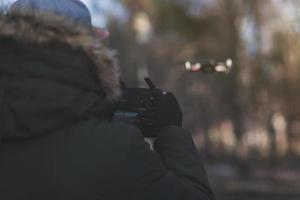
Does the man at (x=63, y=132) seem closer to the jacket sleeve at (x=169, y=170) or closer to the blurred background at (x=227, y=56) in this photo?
the jacket sleeve at (x=169, y=170)

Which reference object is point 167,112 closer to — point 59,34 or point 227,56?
point 59,34

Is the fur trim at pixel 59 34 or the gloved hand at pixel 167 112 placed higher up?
the fur trim at pixel 59 34

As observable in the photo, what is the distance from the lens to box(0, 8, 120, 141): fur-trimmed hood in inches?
79.5

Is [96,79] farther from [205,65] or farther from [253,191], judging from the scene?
[253,191]

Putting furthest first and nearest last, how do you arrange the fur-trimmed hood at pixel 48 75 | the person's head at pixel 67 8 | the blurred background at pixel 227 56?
the blurred background at pixel 227 56 → the person's head at pixel 67 8 → the fur-trimmed hood at pixel 48 75

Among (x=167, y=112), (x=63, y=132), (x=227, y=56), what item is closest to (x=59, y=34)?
(x=63, y=132)

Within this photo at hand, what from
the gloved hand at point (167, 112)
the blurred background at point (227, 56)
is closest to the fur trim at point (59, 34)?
the gloved hand at point (167, 112)

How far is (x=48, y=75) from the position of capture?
205 cm

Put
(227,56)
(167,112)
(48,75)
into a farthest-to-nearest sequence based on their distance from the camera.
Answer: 1. (227,56)
2. (167,112)
3. (48,75)

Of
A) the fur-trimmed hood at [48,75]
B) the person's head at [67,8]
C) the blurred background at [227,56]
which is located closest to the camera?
the fur-trimmed hood at [48,75]

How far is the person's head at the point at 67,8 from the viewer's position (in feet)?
7.37

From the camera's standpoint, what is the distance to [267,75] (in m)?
27.3

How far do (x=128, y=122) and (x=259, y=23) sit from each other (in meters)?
24.4

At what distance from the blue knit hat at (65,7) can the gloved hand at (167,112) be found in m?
0.33
